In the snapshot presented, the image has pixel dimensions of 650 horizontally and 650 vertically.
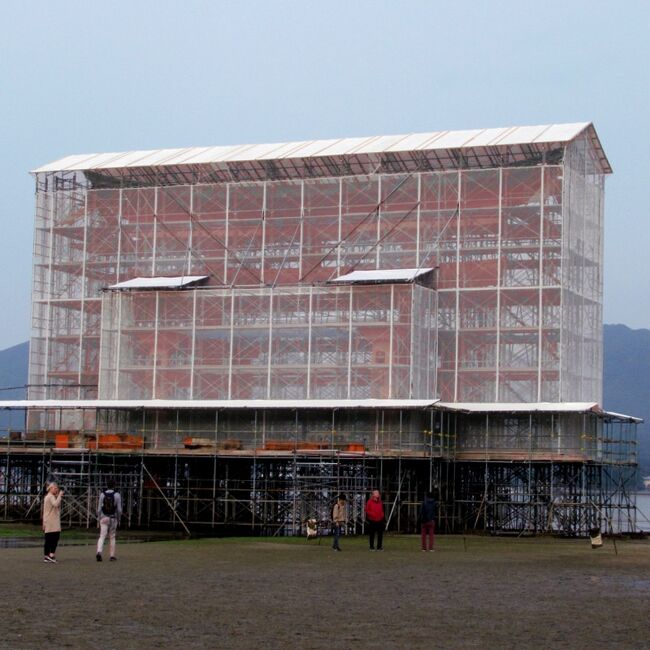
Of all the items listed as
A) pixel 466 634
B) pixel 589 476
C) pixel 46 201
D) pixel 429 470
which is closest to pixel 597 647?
pixel 466 634

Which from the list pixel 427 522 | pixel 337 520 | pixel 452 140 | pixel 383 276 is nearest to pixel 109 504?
pixel 337 520

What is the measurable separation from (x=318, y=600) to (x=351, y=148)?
158 feet

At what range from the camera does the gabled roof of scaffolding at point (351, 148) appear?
66062 mm

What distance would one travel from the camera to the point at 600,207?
72.1 m

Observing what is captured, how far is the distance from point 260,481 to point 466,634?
48302 mm

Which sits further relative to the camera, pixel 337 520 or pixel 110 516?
pixel 337 520

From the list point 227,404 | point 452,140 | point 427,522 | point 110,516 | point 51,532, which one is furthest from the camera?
point 452,140

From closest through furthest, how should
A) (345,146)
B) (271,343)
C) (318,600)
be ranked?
(318,600) < (271,343) < (345,146)

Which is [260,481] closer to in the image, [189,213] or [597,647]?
[189,213]

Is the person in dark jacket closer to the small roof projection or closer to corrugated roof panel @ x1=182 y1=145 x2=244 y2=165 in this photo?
the small roof projection

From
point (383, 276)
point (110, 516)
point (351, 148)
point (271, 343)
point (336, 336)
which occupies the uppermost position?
point (351, 148)

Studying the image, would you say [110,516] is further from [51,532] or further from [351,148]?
[351,148]

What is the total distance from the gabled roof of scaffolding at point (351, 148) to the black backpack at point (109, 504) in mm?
36547

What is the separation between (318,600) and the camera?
23422 millimetres
